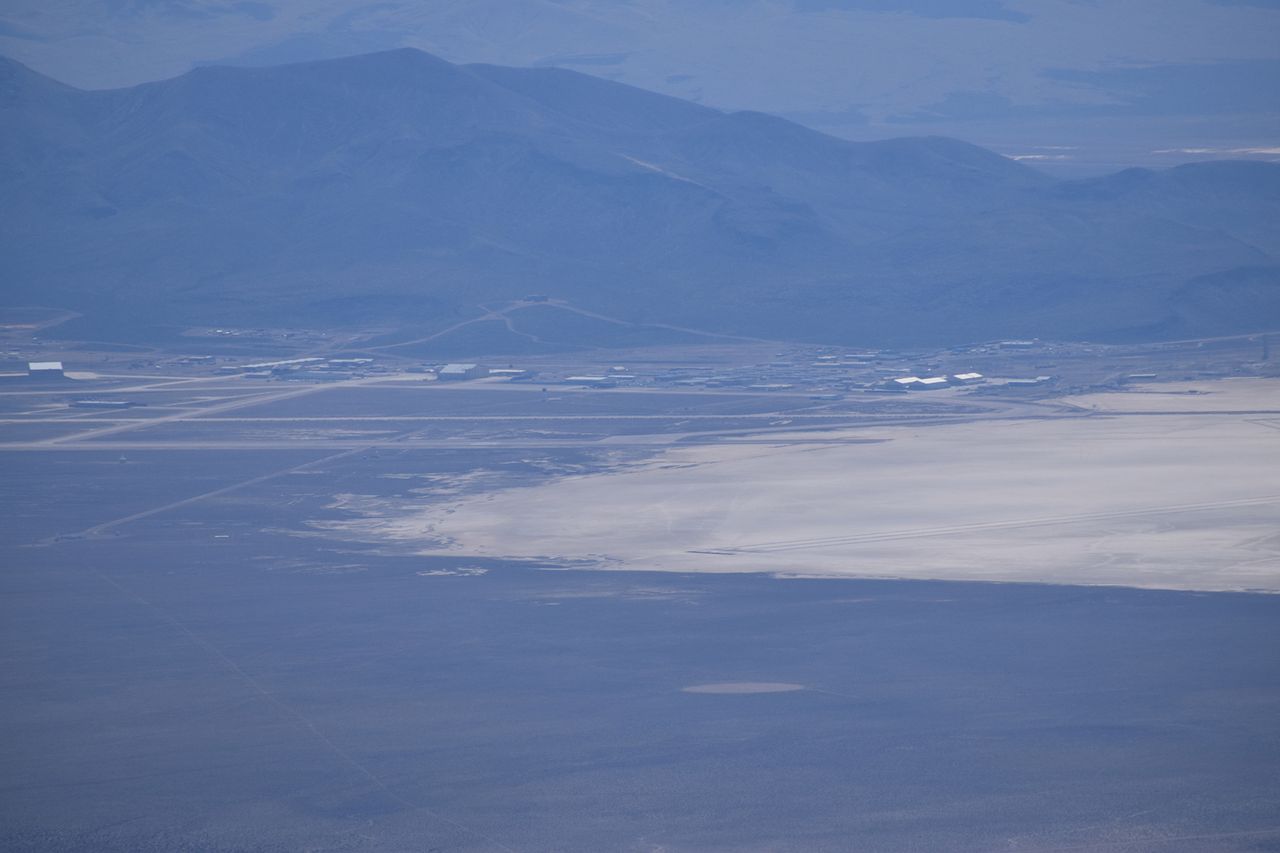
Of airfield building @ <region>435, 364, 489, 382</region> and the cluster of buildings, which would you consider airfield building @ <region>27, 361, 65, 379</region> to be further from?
the cluster of buildings

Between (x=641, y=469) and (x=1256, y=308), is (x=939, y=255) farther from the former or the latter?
(x=641, y=469)

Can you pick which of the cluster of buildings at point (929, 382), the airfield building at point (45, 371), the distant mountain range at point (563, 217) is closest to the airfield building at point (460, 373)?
the airfield building at point (45, 371)

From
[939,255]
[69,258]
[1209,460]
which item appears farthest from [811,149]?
[1209,460]

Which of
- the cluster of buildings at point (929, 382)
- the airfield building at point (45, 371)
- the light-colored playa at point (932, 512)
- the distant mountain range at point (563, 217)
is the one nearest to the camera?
the light-colored playa at point (932, 512)

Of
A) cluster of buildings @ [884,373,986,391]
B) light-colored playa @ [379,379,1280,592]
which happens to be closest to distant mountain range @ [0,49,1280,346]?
cluster of buildings @ [884,373,986,391]

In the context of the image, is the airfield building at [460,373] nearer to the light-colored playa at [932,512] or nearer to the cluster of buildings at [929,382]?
the cluster of buildings at [929,382]

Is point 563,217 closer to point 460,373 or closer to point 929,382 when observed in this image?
point 460,373

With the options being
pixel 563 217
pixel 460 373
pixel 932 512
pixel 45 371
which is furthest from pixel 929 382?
pixel 563 217
